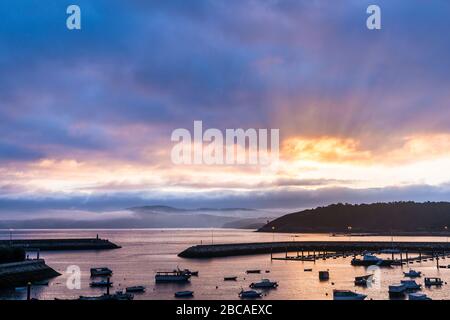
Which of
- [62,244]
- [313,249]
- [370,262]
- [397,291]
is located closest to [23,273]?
[397,291]

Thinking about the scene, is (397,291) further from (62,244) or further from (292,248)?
(62,244)

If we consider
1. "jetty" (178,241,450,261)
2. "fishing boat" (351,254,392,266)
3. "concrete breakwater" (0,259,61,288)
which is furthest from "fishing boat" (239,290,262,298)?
"jetty" (178,241,450,261)

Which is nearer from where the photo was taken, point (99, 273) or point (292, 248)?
point (99, 273)

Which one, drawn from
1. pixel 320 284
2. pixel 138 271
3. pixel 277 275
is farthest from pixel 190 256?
pixel 320 284

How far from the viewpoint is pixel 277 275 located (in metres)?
62.8

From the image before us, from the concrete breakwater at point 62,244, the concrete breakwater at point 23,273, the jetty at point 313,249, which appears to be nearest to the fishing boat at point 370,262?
the jetty at point 313,249

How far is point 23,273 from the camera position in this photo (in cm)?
5359

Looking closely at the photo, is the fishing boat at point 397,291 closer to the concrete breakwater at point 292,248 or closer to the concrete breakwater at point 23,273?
the concrete breakwater at point 23,273

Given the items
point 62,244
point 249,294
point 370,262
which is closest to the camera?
point 249,294

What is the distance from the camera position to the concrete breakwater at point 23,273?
49250mm

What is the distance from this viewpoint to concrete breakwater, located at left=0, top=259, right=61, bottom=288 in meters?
49.2

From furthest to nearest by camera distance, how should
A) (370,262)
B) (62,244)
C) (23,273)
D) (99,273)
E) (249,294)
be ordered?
(62,244), (370,262), (99,273), (23,273), (249,294)

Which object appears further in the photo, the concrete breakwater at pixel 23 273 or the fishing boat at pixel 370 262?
the fishing boat at pixel 370 262
